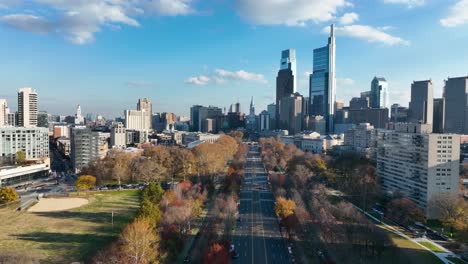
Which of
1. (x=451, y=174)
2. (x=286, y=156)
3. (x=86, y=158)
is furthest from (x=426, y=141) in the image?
(x=86, y=158)

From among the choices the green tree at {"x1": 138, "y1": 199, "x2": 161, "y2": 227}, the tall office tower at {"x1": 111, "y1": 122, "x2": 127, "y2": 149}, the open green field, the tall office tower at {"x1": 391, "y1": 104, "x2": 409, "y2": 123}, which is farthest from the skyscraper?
the tall office tower at {"x1": 391, "y1": 104, "x2": 409, "y2": 123}

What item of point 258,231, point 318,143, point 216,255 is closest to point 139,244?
point 216,255

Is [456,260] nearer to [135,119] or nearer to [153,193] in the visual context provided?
[153,193]

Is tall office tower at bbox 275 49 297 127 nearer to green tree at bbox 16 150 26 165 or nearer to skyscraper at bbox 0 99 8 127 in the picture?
skyscraper at bbox 0 99 8 127

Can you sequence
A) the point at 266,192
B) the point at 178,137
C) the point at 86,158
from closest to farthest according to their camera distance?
the point at 266,192, the point at 86,158, the point at 178,137

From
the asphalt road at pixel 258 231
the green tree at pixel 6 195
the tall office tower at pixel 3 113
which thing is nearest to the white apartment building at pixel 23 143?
the green tree at pixel 6 195

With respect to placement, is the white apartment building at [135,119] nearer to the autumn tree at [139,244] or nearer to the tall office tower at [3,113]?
the tall office tower at [3,113]

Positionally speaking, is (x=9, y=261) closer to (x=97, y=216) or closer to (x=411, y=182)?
(x=97, y=216)

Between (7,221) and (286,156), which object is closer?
(7,221)
